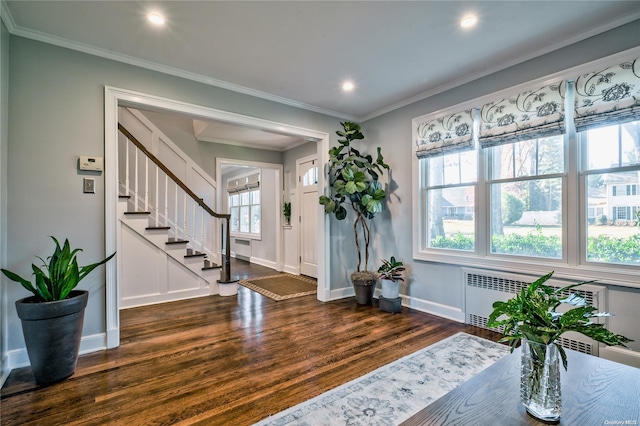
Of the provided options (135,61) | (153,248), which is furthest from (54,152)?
(153,248)

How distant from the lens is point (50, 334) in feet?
6.72

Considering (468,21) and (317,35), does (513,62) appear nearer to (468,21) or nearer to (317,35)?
(468,21)

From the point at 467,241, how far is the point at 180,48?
3.46 metres

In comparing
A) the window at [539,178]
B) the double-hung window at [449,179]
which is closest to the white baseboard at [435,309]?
the window at [539,178]

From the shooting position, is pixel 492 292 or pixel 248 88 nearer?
pixel 492 292

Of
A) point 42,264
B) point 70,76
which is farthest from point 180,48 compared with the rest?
point 42,264

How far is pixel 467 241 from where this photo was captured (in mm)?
3322

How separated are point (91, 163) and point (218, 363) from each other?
6.61ft

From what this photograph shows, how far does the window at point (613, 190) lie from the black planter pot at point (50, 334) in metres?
4.06

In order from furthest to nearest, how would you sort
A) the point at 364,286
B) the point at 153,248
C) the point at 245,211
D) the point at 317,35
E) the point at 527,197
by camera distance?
the point at 245,211, the point at 153,248, the point at 364,286, the point at 527,197, the point at 317,35

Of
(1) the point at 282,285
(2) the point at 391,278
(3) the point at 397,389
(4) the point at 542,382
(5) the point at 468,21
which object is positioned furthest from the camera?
(1) the point at 282,285

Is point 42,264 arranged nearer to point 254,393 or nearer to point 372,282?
point 254,393

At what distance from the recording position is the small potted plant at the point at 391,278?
11.9 feet

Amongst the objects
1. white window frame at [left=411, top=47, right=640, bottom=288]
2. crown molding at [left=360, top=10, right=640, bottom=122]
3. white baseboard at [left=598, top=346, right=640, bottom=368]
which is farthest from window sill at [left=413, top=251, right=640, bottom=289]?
crown molding at [left=360, top=10, right=640, bottom=122]
